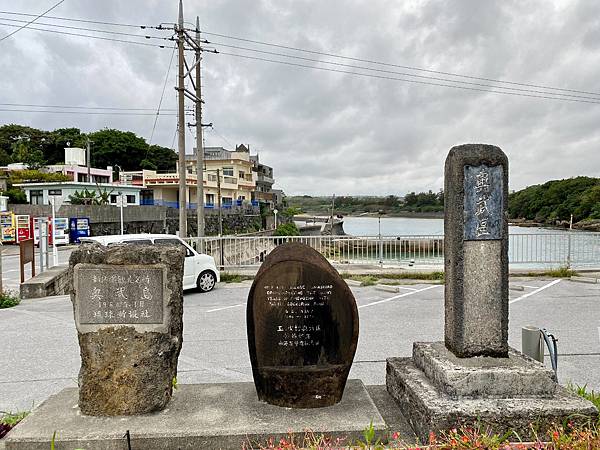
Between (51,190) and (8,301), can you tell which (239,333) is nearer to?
(8,301)

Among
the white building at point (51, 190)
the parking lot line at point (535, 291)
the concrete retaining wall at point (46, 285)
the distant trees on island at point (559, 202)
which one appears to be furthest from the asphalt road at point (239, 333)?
the distant trees on island at point (559, 202)

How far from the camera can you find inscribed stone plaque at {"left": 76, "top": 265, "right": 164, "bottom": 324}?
3.59 metres

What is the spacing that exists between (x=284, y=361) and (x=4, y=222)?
25.7 metres

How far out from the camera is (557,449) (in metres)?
2.82

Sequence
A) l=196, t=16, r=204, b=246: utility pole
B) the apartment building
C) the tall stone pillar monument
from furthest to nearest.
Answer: the apartment building → l=196, t=16, r=204, b=246: utility pole → the tall stone pillar monument

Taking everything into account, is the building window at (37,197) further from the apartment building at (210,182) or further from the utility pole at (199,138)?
the utility pole at (199,138)

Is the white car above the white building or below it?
below

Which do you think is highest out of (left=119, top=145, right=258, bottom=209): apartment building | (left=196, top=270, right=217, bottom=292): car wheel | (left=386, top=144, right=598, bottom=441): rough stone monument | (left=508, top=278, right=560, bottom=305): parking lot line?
(left=119, top=145, right=258, bottom=209): apartment building

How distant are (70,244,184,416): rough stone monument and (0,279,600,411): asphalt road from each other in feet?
4.86

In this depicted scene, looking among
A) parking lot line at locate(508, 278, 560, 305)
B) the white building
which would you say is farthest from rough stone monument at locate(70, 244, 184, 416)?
the white building

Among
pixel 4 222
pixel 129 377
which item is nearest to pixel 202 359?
pixel 129 377

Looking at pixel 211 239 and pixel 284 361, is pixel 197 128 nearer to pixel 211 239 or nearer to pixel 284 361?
pixel 211 239

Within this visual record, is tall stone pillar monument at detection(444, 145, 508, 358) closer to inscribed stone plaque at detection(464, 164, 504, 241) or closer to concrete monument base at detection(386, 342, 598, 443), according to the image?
inscribed stone plaque at detection(464, 164, 504, 241)

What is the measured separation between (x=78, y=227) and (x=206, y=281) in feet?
60.8
